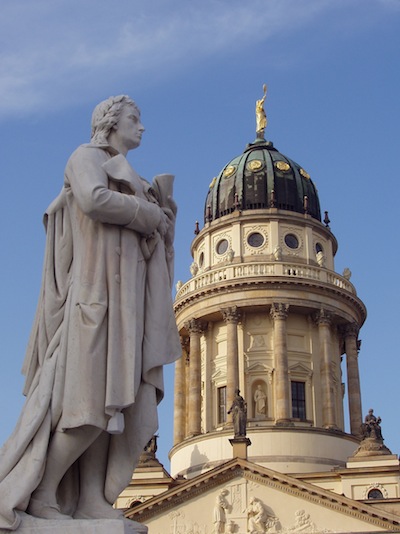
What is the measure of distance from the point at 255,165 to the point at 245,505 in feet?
85.7

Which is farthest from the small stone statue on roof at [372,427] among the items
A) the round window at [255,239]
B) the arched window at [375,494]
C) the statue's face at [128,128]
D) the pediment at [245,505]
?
the statue's face at [128,128]

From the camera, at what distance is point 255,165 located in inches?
2512

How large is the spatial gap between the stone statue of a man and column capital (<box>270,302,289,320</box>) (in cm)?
5228

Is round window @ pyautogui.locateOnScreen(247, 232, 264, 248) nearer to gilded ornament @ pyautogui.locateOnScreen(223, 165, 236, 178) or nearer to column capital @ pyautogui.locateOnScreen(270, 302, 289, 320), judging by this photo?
column capital @ pyautogui.locateOnScreen(270, 302, 289, 320)

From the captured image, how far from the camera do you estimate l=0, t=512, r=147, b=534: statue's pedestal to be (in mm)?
5160

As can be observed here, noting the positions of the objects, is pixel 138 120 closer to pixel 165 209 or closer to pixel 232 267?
pixel 165 209

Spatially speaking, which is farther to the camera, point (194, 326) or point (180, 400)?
point (180, 400)

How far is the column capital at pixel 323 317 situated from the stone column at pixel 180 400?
342 inches

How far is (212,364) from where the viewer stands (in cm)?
6047

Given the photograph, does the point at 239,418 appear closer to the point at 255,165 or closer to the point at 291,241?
the point at 291,241

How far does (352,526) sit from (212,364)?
19.5 m

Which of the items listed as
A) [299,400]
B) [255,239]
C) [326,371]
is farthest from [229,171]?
[299,400]

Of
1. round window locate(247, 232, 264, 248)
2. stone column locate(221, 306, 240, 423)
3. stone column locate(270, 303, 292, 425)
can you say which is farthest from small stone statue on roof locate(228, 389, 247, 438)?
round window locate(247, 232, 264, 248)

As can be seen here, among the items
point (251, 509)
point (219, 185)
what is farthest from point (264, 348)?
point (251, 509)
